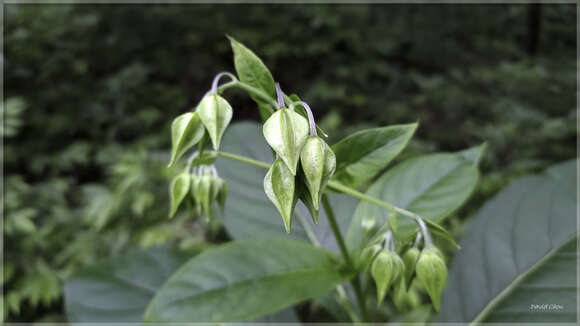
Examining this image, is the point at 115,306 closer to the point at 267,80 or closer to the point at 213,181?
the point at 213,181

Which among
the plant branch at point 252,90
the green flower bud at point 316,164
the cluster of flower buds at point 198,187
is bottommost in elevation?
the cluster of flower buds at point 198,187

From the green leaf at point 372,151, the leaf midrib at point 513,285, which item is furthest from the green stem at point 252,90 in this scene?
the leaf midrib at point 513,285

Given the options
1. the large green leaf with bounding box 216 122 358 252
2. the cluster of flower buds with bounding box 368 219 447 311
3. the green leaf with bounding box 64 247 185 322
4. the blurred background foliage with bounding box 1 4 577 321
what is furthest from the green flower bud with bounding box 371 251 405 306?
the blurred background foliage with bounding box 1 4 577 321

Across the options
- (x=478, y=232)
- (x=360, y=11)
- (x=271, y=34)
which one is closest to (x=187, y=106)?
(x=271, y=34)

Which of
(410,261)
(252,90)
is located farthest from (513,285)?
(252,90)

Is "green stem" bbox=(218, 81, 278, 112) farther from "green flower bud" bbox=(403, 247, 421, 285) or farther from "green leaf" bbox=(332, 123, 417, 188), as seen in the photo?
"green flower bud" bbox=(403, 247, 421, 285)

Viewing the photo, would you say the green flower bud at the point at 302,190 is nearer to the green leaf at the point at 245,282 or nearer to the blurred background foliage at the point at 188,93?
the green leaf at the point at 245,282
